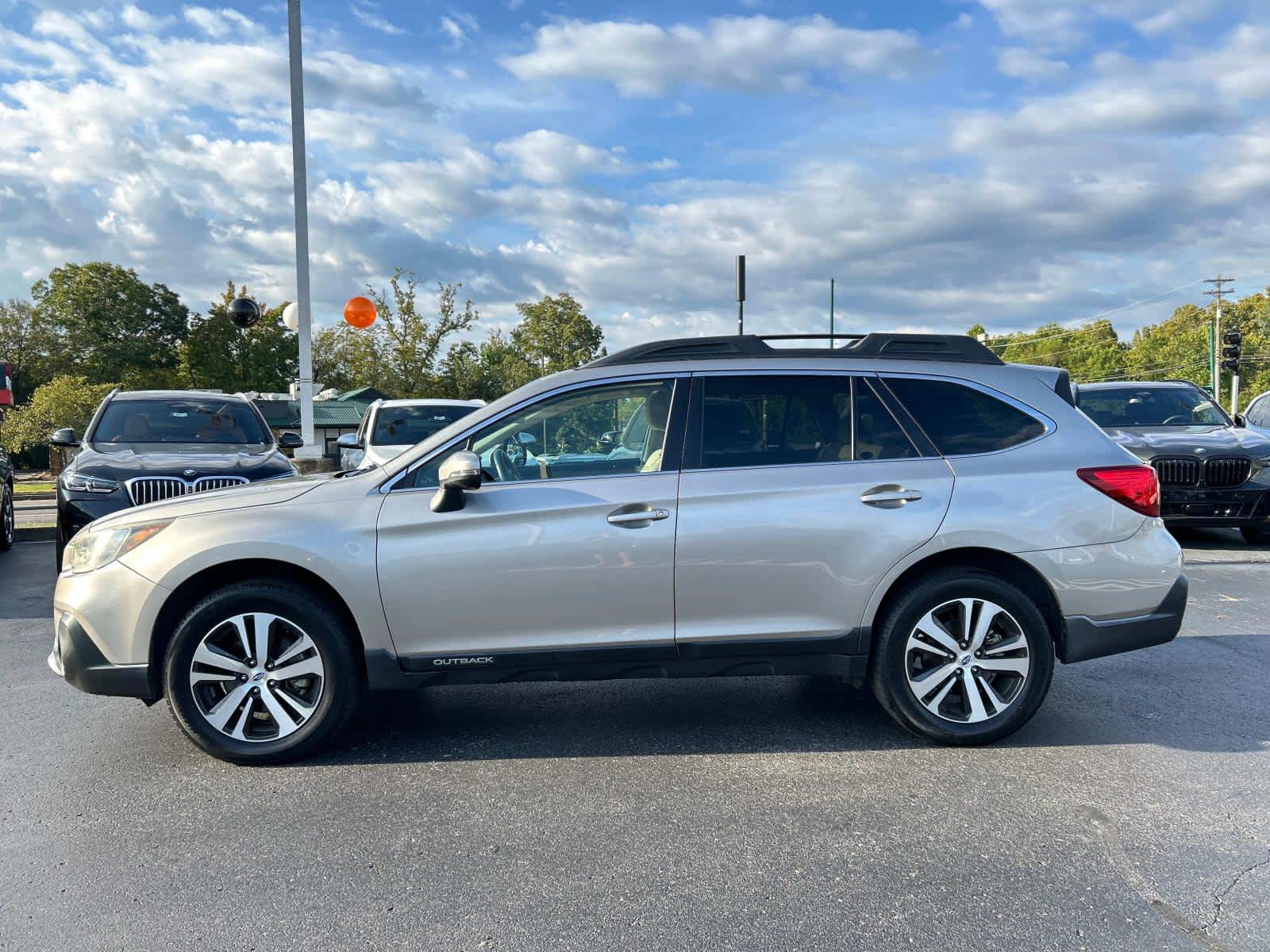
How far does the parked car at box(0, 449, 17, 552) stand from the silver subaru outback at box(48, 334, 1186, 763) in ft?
26.3

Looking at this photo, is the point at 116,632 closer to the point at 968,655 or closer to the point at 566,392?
the point at 566,392

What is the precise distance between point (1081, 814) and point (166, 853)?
10.8 feet

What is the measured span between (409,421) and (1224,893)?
430 inches

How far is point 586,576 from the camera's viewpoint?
13.6ft

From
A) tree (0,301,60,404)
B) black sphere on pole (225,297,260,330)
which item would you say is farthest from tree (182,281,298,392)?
black sphere on pole (225,297,260,330)

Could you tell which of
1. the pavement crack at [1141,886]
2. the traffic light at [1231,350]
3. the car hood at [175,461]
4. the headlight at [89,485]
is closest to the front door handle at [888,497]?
the pavement crack at [1141,886]

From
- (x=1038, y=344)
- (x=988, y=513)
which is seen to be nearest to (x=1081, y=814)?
(x=988, y=513)

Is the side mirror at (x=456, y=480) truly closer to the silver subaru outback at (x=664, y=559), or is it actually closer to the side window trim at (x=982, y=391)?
the silver subaru outback at (x=664, y=559)

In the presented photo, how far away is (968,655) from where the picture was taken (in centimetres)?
433

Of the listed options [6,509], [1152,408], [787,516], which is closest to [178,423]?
[6,509]

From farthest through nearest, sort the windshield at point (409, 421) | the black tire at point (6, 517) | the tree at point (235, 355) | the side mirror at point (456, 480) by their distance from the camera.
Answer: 1. the tree at point (235, 355)
2. the windshield at point (409, 421)
3. the black tire at point (6, 517)
4. the side mirror at point (456, 480)

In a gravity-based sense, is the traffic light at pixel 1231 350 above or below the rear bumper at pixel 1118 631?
above

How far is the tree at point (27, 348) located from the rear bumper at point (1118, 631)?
67128 mm

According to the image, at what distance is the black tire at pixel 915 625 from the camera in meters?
4.29
